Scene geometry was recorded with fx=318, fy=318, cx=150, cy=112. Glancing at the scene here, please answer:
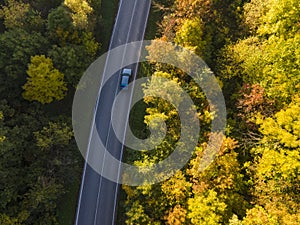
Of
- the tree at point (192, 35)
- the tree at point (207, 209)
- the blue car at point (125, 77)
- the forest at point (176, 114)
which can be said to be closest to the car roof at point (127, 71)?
the blue car at point (125, 77)

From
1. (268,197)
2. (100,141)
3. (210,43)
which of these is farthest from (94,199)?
(210,43)

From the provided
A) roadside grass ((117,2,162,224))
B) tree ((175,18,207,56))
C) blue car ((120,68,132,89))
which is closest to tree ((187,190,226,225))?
roadside grass ((117,2,162,224))

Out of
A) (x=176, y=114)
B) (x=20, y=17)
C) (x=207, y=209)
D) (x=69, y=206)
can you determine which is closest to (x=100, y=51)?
(x=20, y=17)

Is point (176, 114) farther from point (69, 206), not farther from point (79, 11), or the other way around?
point (79, 11)

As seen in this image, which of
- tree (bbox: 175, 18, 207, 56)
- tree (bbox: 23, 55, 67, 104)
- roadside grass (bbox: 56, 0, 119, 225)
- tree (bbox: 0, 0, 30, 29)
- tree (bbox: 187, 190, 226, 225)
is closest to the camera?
tree (bbox: 187, 190, 226, 225)

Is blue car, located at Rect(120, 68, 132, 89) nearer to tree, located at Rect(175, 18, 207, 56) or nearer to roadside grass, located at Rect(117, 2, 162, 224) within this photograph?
roadside grass, located at Rect(117, 2, 162, 224)

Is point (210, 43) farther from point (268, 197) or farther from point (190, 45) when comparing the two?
point (268, 197)

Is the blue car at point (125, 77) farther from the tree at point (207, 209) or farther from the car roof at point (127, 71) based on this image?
the tree at point (207, 209)
